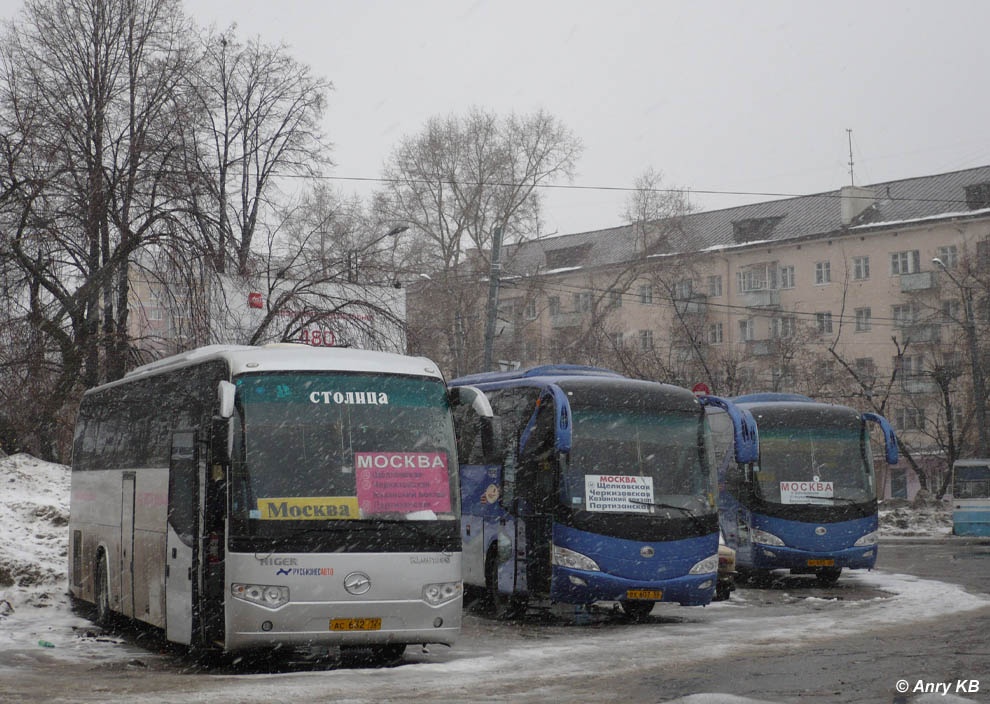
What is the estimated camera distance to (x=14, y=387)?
2170 centimetres

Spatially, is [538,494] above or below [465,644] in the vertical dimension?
above

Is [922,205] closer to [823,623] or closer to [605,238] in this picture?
[605,238]

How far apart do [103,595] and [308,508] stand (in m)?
4.87

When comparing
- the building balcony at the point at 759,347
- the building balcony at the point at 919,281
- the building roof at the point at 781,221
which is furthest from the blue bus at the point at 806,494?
the building balcony at the point at 919,281

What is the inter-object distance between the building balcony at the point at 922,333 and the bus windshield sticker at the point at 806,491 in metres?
38.4

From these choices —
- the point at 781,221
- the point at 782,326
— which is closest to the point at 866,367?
the point at 782,326

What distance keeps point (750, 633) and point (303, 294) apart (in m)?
15.2

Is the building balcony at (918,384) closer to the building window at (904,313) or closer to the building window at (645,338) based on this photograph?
the building window at (904,313)

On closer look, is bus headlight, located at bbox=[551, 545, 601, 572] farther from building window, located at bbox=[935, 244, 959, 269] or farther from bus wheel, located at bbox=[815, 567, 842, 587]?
building window, located at bbox=[935, 244, 959, 269]

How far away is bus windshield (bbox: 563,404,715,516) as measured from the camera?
1596 centimetres

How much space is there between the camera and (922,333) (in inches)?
2425

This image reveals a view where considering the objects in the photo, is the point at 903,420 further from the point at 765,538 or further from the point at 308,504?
the point at 308,504

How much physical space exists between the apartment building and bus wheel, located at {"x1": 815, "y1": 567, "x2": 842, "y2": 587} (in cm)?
2722

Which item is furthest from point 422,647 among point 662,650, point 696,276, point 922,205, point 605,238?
point 605,238
